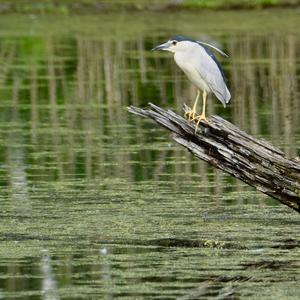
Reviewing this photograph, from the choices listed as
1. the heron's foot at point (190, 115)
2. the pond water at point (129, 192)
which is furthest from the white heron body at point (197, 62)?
the pond water at point (129, 192)

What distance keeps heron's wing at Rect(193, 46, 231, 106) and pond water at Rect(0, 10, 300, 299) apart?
872mm

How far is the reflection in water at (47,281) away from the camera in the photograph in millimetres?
7078

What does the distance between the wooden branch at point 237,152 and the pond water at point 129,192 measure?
0.33 metres

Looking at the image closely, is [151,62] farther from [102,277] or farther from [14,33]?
[102,277]

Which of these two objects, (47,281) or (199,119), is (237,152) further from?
(47,281)

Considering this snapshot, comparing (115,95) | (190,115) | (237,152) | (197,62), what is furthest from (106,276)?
Result: (115,95)

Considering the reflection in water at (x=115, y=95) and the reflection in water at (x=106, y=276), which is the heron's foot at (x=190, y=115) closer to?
the reflection in water at (x=106, y=276)

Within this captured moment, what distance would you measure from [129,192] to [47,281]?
10.2 feet

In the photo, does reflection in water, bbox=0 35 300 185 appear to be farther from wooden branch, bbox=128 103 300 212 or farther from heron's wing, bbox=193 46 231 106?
wooden branch, bbox=128 103 300 212

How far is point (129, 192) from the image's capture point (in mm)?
10477

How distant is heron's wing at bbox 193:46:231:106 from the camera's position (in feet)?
30.2

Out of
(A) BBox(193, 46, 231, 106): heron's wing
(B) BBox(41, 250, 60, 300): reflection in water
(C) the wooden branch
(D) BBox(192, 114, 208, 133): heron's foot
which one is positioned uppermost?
(A) BBox(193, 46, 231, 106): heron's wing

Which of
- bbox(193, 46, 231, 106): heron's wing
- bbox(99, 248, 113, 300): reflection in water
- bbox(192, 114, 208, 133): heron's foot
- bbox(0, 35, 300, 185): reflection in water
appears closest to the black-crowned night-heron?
bbox(193, 46, 231, 106): heron's wing

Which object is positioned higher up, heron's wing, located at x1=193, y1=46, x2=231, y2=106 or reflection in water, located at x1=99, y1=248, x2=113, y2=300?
heron's wing, located at x1=193, y1=46, x2=231, y2=106
